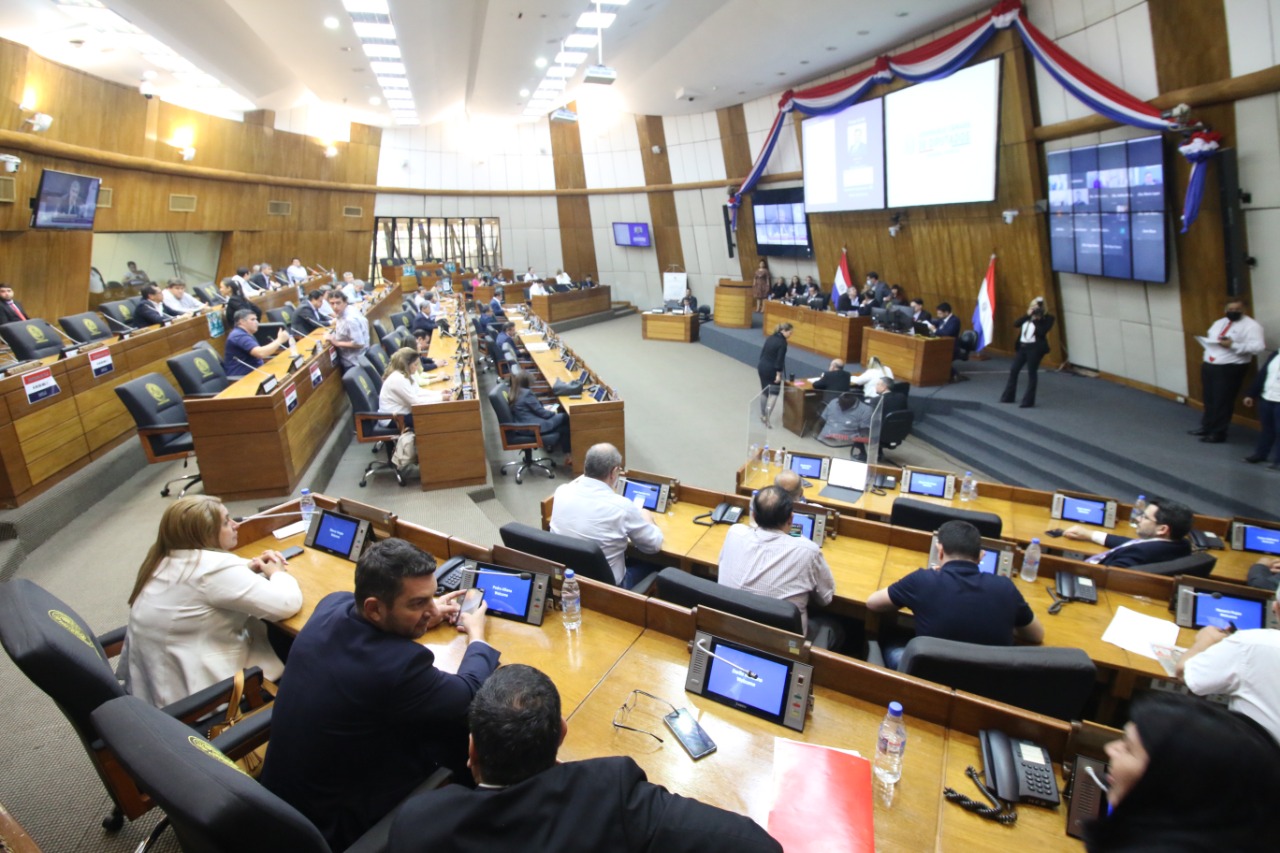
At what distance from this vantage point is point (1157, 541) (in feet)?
9.70

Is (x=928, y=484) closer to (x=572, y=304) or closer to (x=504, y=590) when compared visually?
(x=504, y=590)

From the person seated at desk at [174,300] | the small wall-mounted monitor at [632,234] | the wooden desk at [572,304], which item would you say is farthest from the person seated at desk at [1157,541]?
the small wall-mounted monitor at [632,234]

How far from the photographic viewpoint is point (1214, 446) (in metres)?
5.54

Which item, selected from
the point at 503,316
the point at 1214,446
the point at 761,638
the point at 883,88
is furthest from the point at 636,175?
the point at 761,638

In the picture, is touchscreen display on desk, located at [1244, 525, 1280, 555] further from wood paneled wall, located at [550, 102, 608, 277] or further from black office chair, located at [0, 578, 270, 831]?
wood paneled wall, located at [550, 102, 608, 277]

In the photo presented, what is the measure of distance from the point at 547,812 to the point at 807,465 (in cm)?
368

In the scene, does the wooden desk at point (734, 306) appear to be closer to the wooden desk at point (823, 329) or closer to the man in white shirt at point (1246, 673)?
the wooden desk at point (823, 329)

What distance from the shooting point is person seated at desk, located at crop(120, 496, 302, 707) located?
2094mm

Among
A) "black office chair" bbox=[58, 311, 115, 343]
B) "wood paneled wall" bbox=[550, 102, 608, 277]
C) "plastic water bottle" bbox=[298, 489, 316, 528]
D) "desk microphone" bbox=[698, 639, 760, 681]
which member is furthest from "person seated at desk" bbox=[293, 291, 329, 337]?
"wood paneled wall" bbox=[550, 102, 608, 277]

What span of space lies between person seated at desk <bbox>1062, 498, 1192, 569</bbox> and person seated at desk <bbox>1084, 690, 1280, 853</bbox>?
2114 mm

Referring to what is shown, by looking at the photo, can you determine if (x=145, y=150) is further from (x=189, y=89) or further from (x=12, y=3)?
(x=12, y=3)

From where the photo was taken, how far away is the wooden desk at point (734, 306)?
Result: 13727mm

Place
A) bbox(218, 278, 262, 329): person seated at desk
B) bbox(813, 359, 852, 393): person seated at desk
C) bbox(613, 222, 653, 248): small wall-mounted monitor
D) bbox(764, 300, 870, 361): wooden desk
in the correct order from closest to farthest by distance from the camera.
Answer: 1. bbox(813, 359, 852, 393): person seated at desk
2. bbox(218, 278, 262, 329): person seated at desk
3. bbox(764, 300, 870, 361): wooden desk
4. bbox(613, 222, 653, 248): small wall-mounted monitor

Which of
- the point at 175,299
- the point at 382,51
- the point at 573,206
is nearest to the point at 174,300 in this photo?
the point at 175,299
